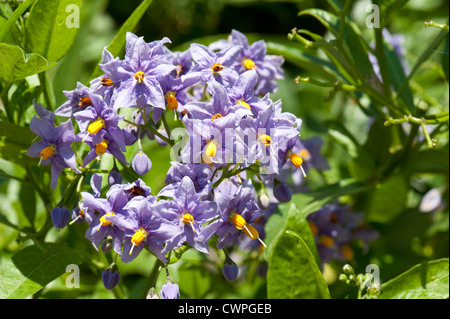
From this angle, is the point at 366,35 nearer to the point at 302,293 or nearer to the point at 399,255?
the point at 399,255

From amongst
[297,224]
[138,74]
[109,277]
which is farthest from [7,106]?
[297,224]

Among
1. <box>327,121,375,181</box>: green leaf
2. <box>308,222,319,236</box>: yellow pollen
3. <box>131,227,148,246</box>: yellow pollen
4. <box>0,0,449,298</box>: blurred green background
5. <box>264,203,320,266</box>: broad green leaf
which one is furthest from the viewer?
<box>0,0,449,298</box>: blurred green background

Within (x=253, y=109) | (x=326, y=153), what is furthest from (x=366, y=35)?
(x=253, y=109)

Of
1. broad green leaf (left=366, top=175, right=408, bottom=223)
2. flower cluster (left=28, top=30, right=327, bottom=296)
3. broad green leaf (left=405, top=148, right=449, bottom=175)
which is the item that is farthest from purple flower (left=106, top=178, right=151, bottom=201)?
broad green leaf (left=366, top=175, right=408, bottom=223)

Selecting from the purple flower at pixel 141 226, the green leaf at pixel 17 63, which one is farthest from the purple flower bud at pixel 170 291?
the green leaf at pixel 17 63

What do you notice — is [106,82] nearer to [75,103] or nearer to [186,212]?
[75,103]

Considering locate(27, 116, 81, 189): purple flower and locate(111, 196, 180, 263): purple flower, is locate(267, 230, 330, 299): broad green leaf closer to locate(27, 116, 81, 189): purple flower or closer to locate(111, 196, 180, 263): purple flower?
locate(111, 196, 180, 263): purple flower
